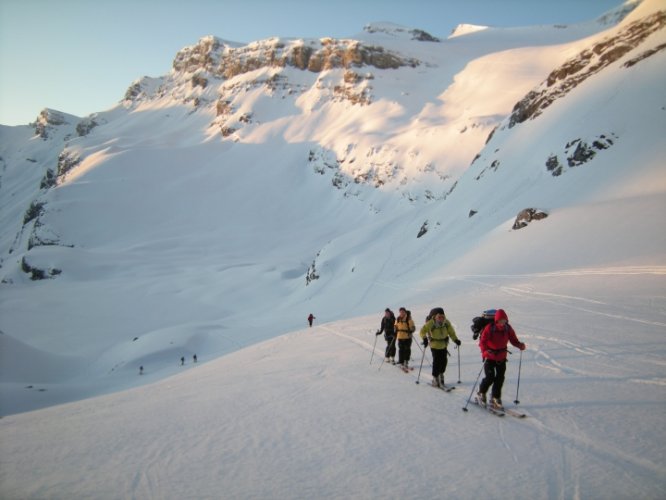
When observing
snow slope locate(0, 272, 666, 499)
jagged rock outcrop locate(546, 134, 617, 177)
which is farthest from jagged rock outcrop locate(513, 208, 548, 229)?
snow slope locate(0, 272, 666, 499)

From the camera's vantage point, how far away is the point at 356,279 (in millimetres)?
38562

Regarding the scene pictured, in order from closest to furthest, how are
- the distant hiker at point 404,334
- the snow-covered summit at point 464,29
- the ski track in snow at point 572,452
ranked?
1. the ski track in snow at point 572,452
2. the distant hiker at point 404,334
3. the snow-covered summit at point 464,29

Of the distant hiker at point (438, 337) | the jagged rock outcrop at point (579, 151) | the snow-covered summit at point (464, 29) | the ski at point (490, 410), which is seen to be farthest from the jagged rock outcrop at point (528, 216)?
the snow-covered summit at point (464, 29)

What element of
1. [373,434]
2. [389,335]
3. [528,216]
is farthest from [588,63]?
[373,434]

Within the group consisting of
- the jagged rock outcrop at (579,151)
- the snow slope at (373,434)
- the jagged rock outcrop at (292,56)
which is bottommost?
the snow slope at (373,434)

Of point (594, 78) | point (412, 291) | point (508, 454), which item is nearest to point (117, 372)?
point (412, 291)

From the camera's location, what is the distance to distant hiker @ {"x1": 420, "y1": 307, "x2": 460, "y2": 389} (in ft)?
26.6

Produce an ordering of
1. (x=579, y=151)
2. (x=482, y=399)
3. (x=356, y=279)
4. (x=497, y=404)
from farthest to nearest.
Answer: (x=356, y=279) → (x=579, y=151) → (x=482, y=399) → (x=497, y=404)

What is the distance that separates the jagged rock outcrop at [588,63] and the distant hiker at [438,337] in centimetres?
4023

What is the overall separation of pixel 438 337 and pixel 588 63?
4613 cm

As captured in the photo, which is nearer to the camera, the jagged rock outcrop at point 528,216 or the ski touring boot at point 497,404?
the ski touring boot at point 497,404

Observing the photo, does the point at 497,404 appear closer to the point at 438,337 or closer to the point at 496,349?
the point at 496,349

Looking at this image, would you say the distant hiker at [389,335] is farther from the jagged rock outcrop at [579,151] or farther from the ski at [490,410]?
the jagged rock outcrop at [579,151]

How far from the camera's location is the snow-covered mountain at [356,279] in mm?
5855
